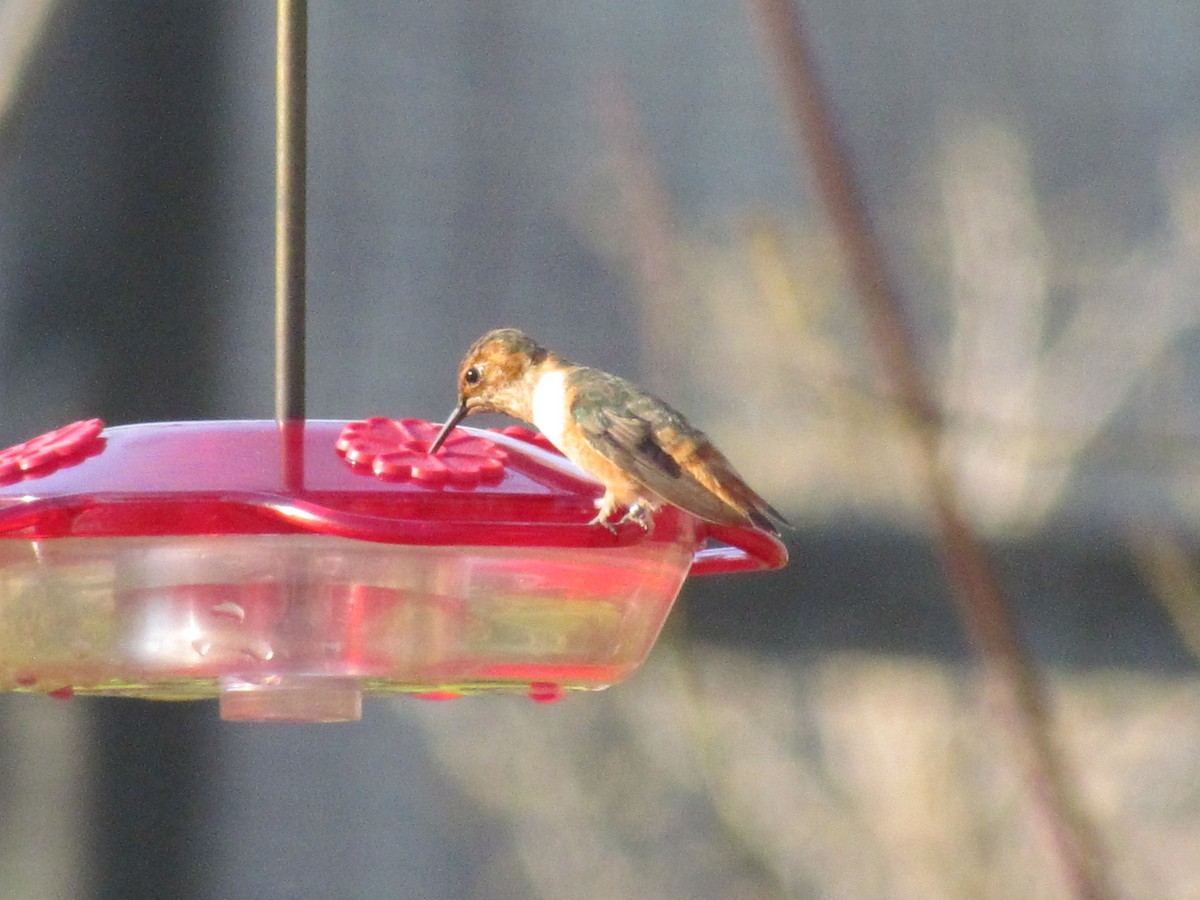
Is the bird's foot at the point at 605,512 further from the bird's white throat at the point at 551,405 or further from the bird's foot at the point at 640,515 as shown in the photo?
the bird's white throat at the point at 551,405

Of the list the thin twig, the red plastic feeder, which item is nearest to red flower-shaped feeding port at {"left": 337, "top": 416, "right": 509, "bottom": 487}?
the red plastic feeder

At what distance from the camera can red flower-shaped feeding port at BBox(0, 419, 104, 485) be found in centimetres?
178

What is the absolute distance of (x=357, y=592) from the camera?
5.98 ft

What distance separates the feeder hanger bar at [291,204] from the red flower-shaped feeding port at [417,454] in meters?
0.12

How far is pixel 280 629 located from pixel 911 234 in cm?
304

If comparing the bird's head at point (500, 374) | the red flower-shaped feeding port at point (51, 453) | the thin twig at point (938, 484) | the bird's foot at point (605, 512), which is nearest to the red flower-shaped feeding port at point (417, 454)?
the bird's foot at point (605, 512)

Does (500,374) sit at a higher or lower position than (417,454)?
higher

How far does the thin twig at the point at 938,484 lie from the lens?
4254 millimetres

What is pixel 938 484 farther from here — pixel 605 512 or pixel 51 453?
pixel 51 453

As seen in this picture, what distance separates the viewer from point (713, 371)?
4.50 meters

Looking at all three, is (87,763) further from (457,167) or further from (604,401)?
(604,401)

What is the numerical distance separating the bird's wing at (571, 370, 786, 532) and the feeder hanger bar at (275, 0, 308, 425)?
0.38 m

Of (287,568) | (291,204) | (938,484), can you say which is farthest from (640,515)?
(938,484)

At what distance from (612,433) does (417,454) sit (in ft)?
1.22
